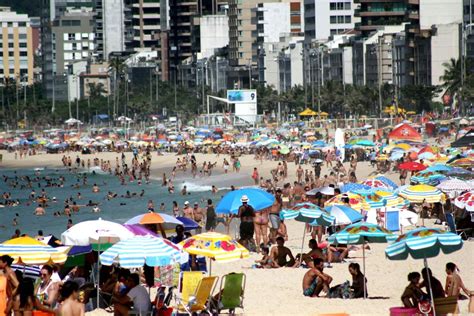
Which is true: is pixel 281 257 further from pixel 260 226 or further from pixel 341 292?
pixel 341 292

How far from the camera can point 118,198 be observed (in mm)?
52875

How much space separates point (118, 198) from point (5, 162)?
3743 cm

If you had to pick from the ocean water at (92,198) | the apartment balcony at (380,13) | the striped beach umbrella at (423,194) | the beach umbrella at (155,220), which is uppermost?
the apartment balcony at (380,13)

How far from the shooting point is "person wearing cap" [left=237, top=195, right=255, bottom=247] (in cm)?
2278

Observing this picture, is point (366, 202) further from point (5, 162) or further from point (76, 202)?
point (5, 162)

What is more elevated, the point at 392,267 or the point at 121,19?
the point at 121,19

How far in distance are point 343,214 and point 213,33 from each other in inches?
5476

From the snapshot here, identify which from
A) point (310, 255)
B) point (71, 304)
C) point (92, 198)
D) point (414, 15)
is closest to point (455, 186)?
point (310, 255)

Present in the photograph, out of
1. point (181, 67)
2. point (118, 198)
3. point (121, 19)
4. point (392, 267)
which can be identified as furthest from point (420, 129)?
point (121, 19)

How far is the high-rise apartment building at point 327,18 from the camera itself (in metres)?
135

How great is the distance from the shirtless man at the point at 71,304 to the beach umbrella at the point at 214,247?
4.95m

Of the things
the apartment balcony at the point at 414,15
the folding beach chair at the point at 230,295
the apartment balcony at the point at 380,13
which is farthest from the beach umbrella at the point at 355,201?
the apartment balcony at the point at 380,13

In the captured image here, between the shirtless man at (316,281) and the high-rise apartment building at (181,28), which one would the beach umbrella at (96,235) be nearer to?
the shirtless man at (316,281)

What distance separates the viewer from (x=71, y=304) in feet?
42.7
